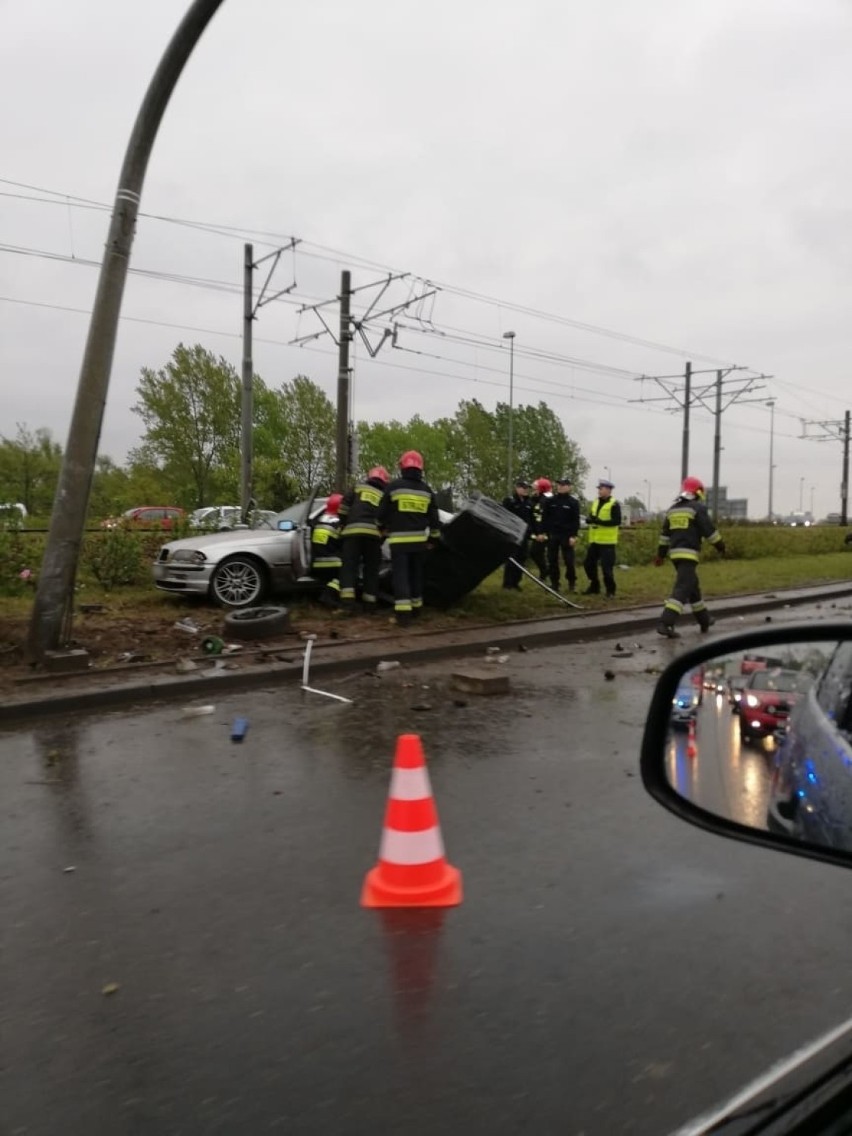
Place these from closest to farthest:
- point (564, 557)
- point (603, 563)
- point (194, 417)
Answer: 1. point (603, 563)
2. point (564, 557)
3. point (194, 417)

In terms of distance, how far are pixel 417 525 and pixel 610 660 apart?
8.67 feet

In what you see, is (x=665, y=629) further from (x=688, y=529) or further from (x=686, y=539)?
(x=688, y=529)

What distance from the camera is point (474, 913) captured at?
11.3 feet

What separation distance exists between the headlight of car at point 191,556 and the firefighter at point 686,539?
18.4 ft

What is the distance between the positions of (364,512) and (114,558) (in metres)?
4.20

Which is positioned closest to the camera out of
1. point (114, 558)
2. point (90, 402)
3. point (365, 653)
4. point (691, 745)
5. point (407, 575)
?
point (691, 745)

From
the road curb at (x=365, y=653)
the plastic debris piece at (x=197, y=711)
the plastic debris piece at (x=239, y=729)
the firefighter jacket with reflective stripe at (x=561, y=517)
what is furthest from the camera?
the firefighter jacket with reflective stripe at (x=561, y=517)

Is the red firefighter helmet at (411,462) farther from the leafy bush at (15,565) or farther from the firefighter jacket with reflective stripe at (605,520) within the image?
the leafy bush at (15,565)

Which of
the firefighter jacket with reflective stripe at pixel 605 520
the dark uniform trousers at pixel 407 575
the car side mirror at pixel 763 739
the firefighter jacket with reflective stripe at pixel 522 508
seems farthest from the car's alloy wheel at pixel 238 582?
the car side mirror at pixel 763 739

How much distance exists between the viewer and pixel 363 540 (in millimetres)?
10828

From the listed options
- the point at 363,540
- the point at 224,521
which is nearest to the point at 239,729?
the point at 363,540

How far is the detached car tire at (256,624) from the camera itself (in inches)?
378

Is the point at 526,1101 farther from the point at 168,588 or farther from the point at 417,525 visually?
the point at 168,588

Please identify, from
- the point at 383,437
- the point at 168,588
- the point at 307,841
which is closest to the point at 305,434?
the point at 383,437
